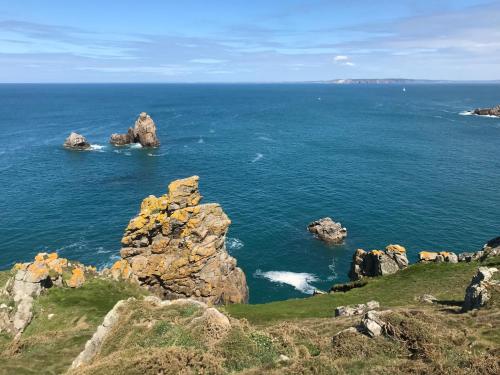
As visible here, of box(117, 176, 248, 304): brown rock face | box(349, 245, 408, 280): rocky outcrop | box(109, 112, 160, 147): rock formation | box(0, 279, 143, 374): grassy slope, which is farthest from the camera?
box(109, 112, 160, 147): rock formation

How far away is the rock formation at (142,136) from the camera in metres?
151

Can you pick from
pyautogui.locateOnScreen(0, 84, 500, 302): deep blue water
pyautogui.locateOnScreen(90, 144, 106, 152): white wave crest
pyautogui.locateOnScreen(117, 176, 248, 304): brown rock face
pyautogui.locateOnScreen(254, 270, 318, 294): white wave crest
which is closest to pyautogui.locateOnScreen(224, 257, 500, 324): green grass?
pyautogui.locateOnScreen(117, 176, 248, 304): brown rock face

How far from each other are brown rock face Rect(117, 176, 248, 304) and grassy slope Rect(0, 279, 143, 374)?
5.75 meters

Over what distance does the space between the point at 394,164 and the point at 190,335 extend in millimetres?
112411

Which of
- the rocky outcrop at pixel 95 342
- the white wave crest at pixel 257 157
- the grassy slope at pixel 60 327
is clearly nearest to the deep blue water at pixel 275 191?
the white wave crest at pixel 257 157

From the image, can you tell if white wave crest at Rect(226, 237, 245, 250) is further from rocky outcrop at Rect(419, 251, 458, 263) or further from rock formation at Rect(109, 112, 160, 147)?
rock formation at Rect(109, 112, 160, 147)

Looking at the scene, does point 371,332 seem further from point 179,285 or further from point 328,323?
point 179,285

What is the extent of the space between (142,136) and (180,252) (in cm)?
10859

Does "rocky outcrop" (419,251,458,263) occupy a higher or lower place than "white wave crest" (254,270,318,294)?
higher

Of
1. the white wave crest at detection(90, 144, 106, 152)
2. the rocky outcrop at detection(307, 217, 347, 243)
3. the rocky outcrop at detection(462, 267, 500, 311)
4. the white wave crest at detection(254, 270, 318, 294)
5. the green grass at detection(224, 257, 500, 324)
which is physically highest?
the rocky outcrop at detection(462, 267, 500, 311)

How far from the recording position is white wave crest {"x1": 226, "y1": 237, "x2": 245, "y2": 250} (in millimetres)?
71812

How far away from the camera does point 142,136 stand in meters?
152

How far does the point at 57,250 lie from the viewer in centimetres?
6994

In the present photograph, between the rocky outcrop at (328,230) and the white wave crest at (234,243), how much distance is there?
48.1 feet
